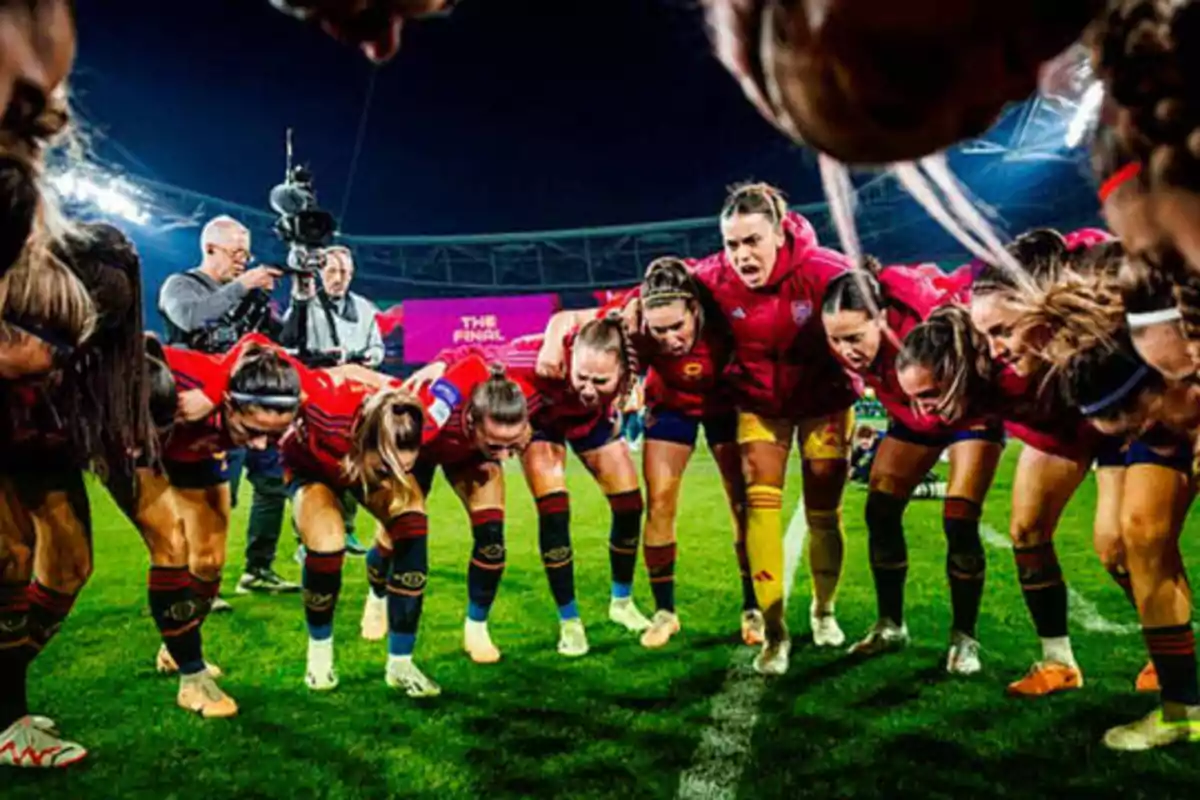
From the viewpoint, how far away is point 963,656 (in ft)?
16.3

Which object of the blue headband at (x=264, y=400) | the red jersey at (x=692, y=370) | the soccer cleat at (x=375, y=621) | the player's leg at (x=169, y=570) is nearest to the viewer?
the blue headband at (x=264, y=400)

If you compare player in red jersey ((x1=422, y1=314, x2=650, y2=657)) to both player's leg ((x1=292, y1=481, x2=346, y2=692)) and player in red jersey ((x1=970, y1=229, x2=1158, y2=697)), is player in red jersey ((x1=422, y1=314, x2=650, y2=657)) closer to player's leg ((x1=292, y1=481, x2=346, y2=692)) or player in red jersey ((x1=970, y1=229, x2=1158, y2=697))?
player's leg ((x1=292, y1=481, x2=346, y2=692))

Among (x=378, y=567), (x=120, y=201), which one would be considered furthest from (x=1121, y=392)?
(x=120, y=201)

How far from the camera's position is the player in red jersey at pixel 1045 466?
376cm

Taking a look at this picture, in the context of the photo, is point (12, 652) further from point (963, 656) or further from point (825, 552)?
point (963, 656)

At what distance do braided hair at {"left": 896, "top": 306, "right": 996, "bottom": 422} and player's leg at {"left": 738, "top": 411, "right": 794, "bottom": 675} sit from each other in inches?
44.9

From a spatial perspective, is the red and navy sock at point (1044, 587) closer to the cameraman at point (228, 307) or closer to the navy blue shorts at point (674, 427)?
the navy blue shorts at point (674, 427)

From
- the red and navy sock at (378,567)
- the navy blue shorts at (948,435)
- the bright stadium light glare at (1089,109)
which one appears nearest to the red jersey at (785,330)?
the navy blue shorts at (948,435)

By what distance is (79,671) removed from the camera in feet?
17.5

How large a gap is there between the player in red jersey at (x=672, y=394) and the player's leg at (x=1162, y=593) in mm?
2167

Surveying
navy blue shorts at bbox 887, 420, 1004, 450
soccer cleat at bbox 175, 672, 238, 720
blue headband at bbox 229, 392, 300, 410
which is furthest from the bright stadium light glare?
soccer cleat at bbox 175, 672, 238, 720

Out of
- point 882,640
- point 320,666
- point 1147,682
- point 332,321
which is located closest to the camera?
point 1147,682

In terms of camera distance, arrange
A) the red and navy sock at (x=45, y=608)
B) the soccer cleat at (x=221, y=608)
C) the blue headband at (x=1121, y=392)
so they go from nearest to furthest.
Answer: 1. the blue headband at (x=1121, y=392)
2. the red and navy sock at (x=45, y=608)
3. the soccer cleat at (x=221, y=608)

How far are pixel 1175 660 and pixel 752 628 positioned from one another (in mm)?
2534
